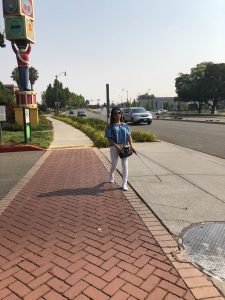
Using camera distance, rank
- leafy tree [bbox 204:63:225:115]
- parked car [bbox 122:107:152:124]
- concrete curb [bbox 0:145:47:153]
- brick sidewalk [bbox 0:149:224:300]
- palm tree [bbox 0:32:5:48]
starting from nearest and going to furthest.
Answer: brick sidewalk [bbox 0:149:224:300]
concrete curb [bbox 0:145:47:153]
palm tree [bbox 0:32:5:48]
parked car [bbox 122:107:152:124]
leafy tree [bbox 204:63:225:115]

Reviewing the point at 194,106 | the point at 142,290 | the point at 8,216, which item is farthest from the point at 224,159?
the point at 194,106

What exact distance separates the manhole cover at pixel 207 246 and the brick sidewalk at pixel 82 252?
0.25m

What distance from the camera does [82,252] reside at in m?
3.98

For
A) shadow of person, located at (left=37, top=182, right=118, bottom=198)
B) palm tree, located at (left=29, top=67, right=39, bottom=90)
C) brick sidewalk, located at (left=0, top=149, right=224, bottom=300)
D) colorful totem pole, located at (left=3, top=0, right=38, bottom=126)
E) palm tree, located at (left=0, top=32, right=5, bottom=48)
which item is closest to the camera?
brick sidewalk, located at (left=0, top=149, right=224, bottom=300)

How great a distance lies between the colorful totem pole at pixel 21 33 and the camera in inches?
910

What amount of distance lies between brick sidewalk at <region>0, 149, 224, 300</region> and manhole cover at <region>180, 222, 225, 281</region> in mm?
246

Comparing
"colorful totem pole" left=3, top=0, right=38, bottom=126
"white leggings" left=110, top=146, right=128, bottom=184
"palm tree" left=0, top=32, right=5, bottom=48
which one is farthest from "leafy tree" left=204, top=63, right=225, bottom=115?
"white leggings" left=110, top=146, right=128, bottom=184

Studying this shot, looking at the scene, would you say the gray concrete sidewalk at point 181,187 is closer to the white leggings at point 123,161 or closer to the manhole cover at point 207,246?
the manhole cover at point 207,246

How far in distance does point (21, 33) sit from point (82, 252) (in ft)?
72.1

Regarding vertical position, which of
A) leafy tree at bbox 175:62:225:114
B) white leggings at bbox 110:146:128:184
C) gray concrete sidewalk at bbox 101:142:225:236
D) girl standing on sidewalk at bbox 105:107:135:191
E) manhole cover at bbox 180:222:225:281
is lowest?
manhole cover at bbox 180:222:225:281

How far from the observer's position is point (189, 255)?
3.90 meters

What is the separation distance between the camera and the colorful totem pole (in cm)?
2311

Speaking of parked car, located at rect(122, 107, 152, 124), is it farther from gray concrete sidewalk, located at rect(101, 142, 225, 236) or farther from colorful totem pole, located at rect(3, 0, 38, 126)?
gray concrete sidewalk, located at rect(101, 142, 225, 236)

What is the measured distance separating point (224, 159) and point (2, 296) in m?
8.86
